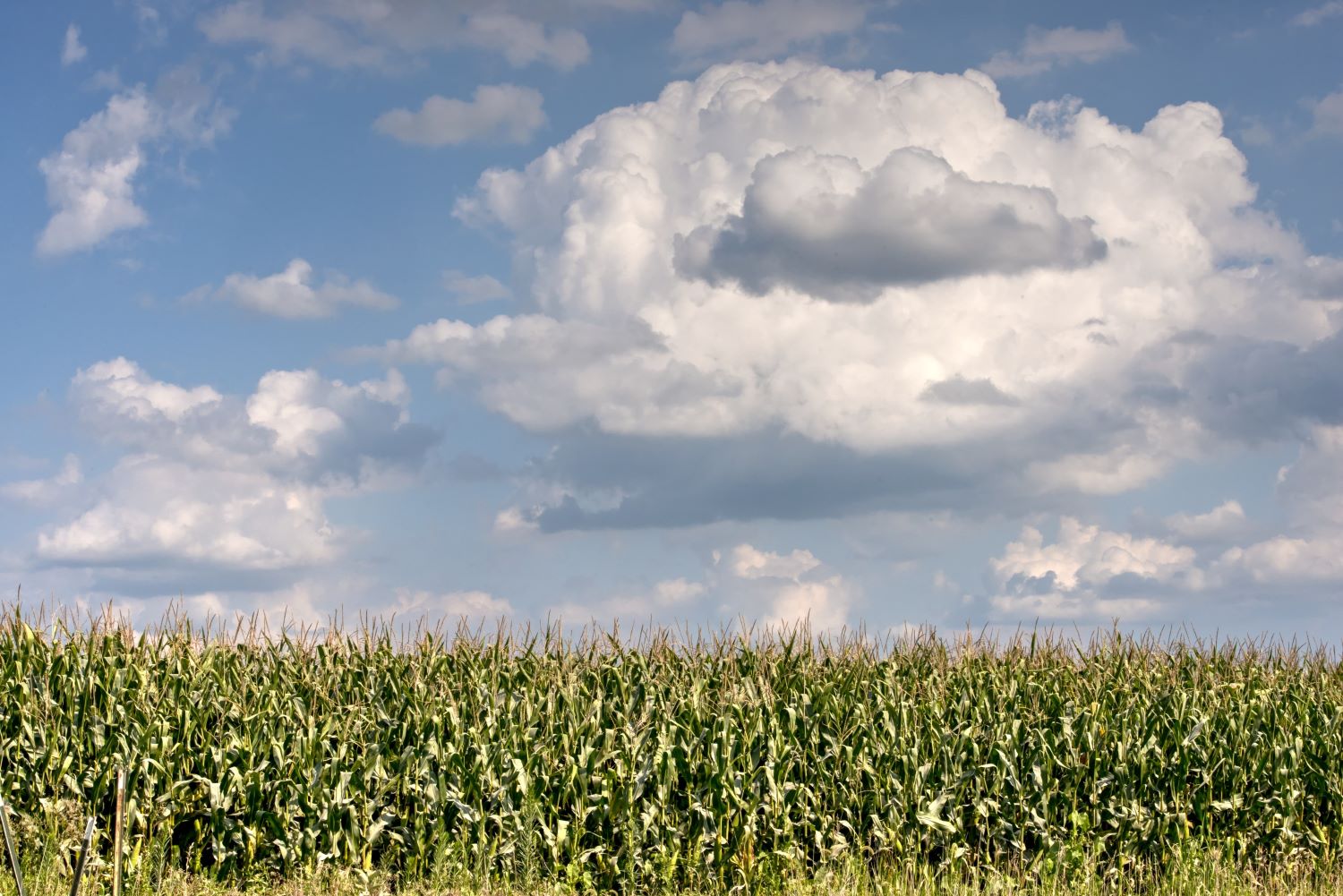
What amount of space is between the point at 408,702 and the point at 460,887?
2771 millimetres

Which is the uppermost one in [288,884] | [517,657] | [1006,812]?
[517,657]

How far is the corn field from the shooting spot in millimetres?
13742

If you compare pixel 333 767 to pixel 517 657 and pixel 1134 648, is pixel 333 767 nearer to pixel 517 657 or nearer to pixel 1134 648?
pixel 517 657

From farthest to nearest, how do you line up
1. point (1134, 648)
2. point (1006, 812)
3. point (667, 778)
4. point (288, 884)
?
point (1134, 648) → point (1006, 812) → point (667, 778) → point (288, 884)

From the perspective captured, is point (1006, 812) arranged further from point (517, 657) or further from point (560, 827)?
point (517, 657)

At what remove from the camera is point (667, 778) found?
46.1 feet

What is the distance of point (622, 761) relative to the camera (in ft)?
46.3


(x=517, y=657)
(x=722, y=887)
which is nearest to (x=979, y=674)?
(x=722, y=887)

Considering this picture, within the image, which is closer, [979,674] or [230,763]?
[230,763]

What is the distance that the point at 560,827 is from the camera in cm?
1363

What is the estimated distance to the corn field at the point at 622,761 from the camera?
13.7 m

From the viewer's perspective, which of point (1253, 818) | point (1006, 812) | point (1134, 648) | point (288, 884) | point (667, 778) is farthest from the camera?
point (1134, 648)

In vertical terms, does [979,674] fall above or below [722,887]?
above

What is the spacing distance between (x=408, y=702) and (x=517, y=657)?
1906mm
